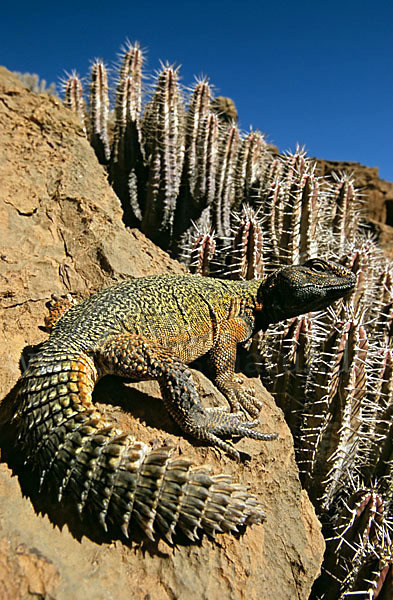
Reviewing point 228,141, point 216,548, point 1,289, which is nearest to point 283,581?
point 216,548

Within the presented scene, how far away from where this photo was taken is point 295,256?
6070 mm

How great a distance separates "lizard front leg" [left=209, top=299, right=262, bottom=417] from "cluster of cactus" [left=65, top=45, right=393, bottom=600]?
0.94 metres

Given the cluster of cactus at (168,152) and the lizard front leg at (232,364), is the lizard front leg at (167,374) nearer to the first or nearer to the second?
the lizard front leg at (232,364)

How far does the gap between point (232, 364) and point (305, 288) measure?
101cm

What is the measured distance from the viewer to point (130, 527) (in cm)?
257

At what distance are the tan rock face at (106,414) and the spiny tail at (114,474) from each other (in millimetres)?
190

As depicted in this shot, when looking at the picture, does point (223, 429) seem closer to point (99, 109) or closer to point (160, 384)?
point (160, 384)

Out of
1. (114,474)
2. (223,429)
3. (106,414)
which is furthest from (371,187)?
(114,474)

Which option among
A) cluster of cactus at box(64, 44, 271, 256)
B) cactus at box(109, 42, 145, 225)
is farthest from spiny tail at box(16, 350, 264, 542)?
cactus at box(109, 42, 145, 225)

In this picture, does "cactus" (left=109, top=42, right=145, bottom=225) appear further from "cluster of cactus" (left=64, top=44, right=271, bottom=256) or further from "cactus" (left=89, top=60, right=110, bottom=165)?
"cactus" (left=89, top=60, right=110, bottom=165)

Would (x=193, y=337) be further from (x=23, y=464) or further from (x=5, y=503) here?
(x=5, y=503)

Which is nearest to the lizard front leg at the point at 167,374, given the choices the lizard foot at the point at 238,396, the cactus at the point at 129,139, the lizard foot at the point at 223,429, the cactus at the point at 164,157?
the lizard foot at the point at 223,429

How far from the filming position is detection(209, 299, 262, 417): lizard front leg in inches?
149

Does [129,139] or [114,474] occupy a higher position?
[129,139]
